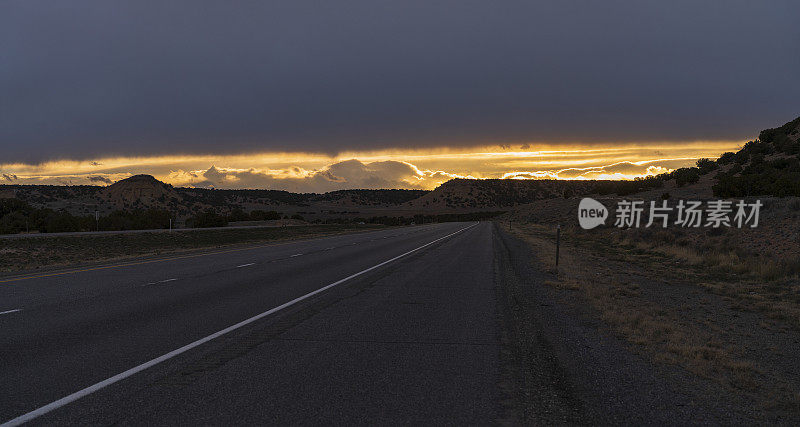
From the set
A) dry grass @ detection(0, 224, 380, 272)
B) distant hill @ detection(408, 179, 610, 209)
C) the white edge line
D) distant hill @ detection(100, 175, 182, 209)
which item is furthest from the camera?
distant hill @ detection(408, 179, 610, 209)

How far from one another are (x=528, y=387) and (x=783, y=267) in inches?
653

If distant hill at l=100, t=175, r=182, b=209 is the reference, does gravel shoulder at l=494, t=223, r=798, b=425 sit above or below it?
below

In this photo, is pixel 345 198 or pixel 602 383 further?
pixel 345 198

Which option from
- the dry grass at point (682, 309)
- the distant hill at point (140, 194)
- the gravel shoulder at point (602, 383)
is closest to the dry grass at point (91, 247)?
the dry grass at point (682, 309)

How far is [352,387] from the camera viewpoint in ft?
15.8

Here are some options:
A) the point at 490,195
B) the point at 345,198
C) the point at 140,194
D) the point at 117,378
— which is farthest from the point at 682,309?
the point at 345,198

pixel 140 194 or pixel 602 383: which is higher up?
pixel 140 194

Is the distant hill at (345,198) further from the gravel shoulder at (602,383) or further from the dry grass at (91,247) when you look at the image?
the gravel shoulder at (602,383)

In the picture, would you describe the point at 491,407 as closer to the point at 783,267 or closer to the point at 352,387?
the point at 352,387

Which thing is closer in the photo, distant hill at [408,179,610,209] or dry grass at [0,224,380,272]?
dry grass at [0,224,380,272]

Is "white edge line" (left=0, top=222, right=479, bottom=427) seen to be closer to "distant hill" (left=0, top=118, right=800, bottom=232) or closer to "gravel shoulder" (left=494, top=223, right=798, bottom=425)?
"gravel shoulder" (left=494, top=223, right=798, bottom=425)

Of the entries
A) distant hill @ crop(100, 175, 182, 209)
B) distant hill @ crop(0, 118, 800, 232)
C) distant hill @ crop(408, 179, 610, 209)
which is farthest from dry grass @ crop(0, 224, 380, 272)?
distant hill @ crop(408, 179, 610, 209)

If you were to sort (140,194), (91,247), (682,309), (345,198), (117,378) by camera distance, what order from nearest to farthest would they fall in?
(117,378) < (682,309) < (91,247) < (140,194) < (345,198)

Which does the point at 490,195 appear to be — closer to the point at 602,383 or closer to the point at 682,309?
the point at 682,309
